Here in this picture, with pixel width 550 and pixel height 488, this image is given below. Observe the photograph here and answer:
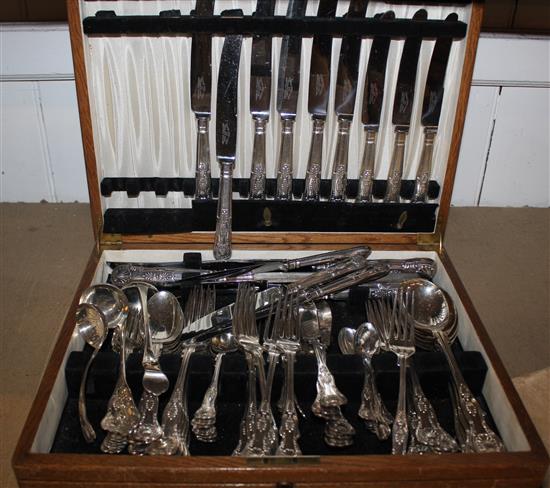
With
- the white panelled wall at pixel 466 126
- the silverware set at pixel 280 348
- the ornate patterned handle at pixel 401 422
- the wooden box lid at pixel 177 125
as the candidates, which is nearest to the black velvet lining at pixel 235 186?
the wooden box lid at pixel 177 125

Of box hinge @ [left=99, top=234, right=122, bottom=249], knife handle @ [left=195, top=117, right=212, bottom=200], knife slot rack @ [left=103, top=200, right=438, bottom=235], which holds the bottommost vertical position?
box hinge @ [left=99, top=234, right=122, bottom=249]

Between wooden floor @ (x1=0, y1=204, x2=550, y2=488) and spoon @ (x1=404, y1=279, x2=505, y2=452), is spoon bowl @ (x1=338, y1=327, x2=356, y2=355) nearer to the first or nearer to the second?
spoon @ (x1=404, y1=279, x2=505, y2=452)

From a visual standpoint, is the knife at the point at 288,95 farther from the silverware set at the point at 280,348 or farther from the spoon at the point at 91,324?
the spoon at the point at 91,324

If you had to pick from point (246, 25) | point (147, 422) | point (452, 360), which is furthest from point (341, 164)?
point (147, 422)

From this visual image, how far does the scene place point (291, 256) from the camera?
41.0 inches

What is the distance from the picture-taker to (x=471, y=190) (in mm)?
1535

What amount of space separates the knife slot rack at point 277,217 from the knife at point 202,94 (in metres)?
0.04

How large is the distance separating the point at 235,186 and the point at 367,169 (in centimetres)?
22

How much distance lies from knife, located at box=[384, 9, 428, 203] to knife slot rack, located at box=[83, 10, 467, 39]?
42 millimetres

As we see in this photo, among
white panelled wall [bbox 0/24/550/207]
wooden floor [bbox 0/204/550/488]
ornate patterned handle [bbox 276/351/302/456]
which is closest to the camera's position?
ornate patterned handle [bbox 276/351/302/456]

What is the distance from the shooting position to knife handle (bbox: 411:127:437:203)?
3.29 feet

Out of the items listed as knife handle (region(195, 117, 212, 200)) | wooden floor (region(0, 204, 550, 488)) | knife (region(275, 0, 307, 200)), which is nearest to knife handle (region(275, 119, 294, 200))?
knife (region(275, 0, 307, 200))

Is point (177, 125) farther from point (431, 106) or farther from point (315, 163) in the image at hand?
point (431, 106)

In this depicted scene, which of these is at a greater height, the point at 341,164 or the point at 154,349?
the point at 341,164
